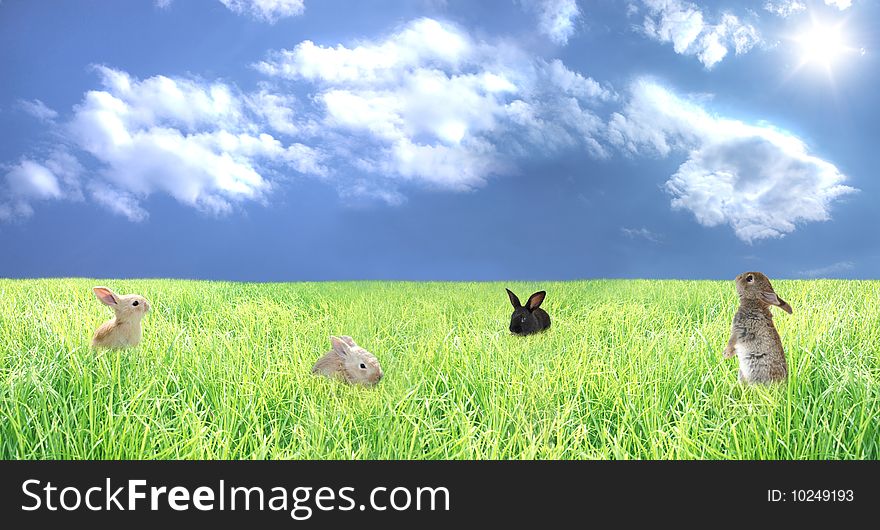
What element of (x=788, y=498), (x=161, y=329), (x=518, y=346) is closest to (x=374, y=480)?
(x=788, y=498)

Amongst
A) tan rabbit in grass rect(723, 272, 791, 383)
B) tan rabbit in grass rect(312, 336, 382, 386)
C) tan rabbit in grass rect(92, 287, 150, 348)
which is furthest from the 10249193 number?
tan rabbit in grass rect(92, 287, 150, 348)

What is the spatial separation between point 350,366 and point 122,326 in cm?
144

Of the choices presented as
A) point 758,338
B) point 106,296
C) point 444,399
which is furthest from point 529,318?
point 106,296

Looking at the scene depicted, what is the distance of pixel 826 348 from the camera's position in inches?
152

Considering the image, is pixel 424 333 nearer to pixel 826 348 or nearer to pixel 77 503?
pixel 826 348

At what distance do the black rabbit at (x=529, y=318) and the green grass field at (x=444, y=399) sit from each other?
519mm

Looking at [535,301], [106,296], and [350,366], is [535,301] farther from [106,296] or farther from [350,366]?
[106,296]

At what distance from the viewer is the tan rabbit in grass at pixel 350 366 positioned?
3586 mm

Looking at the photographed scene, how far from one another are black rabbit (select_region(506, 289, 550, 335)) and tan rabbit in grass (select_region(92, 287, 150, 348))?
2917mm

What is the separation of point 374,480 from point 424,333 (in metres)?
3.14

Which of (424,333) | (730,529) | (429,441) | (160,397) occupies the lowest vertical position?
(730,529)

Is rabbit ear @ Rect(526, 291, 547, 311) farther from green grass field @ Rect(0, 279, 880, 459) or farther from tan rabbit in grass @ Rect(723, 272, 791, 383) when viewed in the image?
tan rabbit in grass @ Rect(723, 272, 791, 383)

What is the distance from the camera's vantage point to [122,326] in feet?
12.1

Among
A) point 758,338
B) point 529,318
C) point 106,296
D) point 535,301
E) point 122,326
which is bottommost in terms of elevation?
point 758,338
